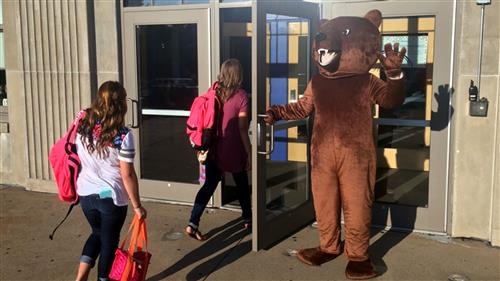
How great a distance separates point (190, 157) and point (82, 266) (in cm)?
307

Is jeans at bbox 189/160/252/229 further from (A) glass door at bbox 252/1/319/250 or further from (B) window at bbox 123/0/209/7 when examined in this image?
(B) window at bbox 123/0/209/7

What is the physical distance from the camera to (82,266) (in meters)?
3.66

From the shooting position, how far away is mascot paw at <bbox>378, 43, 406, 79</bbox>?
13.1ft

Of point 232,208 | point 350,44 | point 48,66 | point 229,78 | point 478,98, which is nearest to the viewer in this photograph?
point 350,44

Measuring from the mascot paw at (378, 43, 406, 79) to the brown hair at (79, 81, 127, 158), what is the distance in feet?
6.42

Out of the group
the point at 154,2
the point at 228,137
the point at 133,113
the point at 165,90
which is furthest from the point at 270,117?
the point at 154,2

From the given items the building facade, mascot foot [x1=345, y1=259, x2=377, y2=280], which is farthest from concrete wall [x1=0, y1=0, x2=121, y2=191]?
mascot foot [x1=345, y1=259, x2=377, y2=280]

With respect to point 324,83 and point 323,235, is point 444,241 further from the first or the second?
point 324,83

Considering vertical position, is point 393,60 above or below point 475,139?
above

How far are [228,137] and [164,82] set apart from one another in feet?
5.30

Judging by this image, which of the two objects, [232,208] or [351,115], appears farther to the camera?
[232,208]

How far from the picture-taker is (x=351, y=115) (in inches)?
167

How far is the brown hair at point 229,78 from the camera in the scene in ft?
15.8

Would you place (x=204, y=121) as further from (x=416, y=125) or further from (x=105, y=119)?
(x=416, y=125)
